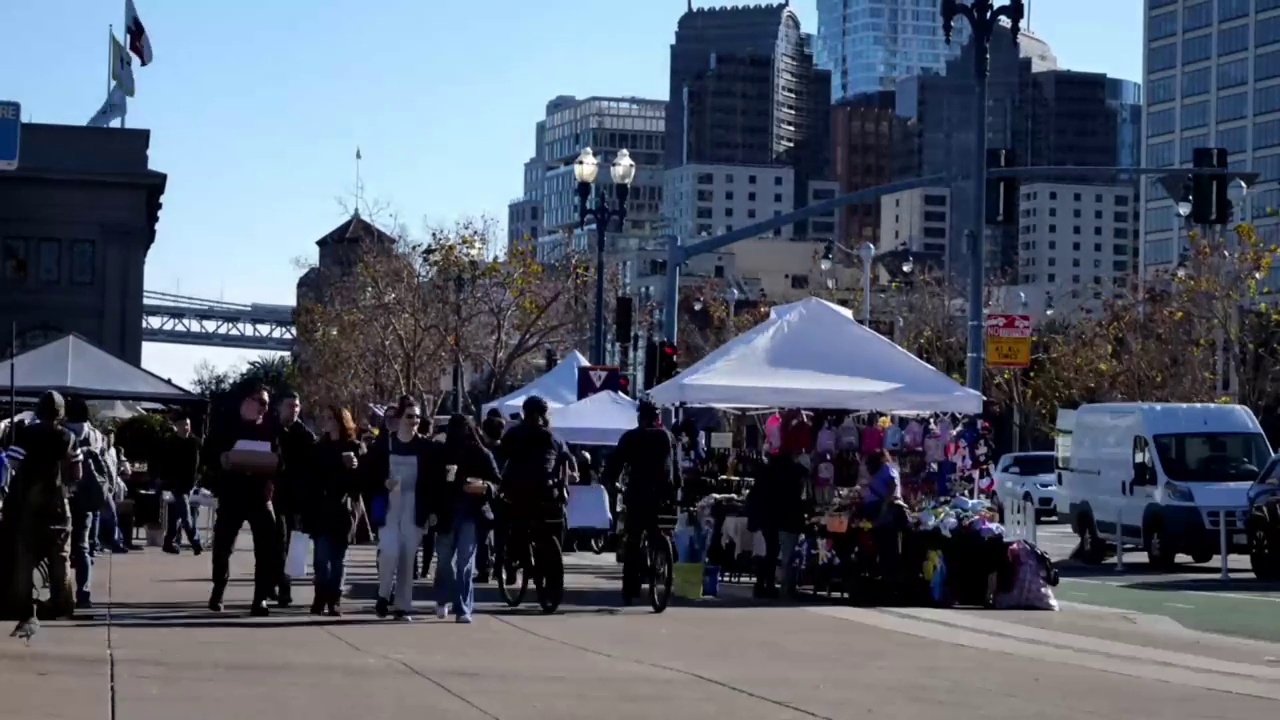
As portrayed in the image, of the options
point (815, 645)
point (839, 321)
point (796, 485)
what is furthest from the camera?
point (839, 321)

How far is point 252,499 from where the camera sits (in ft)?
64.0

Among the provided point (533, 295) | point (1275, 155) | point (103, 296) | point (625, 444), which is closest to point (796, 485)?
point (625, 444)

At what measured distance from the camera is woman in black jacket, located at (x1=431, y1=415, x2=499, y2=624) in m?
19.2

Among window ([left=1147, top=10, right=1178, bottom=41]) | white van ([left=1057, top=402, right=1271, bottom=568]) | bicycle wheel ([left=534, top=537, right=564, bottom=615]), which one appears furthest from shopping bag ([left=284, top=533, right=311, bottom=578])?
window ([left=1147, top=10, right=1178, bottom=41])

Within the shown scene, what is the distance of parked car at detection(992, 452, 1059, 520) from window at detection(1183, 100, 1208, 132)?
125 metres

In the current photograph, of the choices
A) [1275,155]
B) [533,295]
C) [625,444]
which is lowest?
[625,444]

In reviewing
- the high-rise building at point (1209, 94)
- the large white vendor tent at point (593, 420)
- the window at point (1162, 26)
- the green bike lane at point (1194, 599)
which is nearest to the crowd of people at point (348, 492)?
the green bike lane at point (1194, 599)

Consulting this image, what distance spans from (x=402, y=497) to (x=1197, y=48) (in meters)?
160

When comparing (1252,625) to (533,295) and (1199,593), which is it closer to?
(1199,593)

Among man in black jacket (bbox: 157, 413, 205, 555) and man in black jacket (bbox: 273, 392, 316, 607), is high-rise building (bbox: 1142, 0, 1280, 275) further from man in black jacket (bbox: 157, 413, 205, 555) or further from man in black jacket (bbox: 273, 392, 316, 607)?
man in black jacket (bbox: 273, 392, 316, 607)

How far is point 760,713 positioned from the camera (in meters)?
13.0

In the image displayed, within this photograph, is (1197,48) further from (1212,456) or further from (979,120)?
(979,120)

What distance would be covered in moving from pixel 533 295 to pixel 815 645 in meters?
46.8

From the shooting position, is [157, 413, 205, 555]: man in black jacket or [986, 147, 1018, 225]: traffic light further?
[157, 413, 205, 555]: man in black jacket
